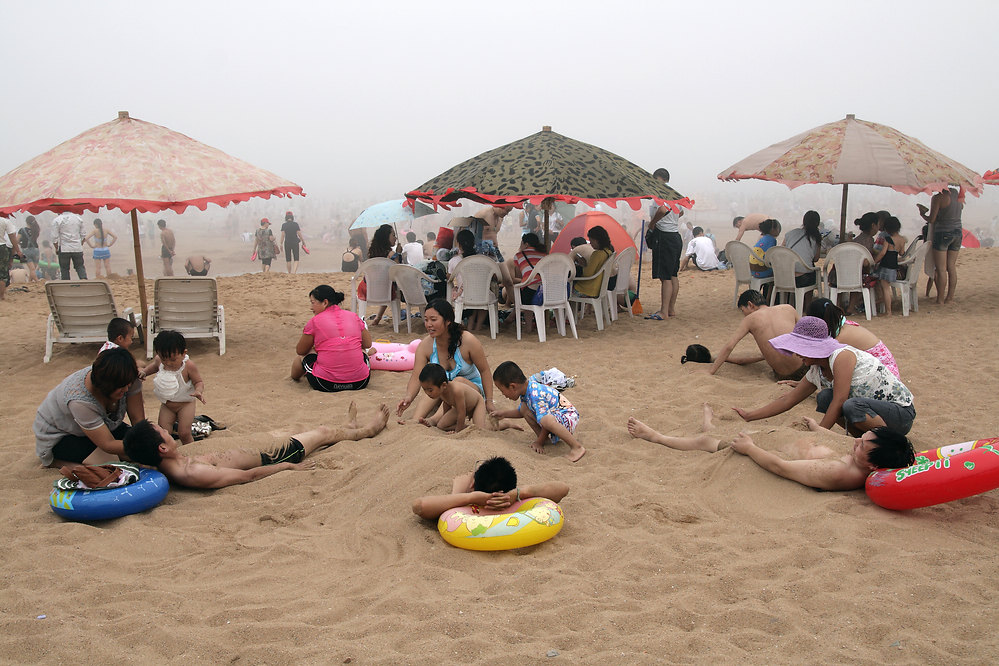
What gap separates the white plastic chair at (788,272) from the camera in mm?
9133

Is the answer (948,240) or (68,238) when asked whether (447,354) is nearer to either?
(948,240)

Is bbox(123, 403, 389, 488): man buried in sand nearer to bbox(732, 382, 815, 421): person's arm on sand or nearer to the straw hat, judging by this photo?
bbox(732, 382, 815, 421): person's arm on sand

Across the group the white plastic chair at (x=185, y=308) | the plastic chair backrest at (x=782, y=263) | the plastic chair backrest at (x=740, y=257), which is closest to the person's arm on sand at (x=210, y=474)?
the white plastic chair at (x=185, y=308)

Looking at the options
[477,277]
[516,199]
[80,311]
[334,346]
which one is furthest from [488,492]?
[80,311]

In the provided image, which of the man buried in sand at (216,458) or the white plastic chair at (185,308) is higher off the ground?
the white plastic chair at (185,308)

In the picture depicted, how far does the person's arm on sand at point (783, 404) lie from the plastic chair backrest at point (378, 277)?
4.72 meters

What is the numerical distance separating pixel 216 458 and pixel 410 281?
4499 mm

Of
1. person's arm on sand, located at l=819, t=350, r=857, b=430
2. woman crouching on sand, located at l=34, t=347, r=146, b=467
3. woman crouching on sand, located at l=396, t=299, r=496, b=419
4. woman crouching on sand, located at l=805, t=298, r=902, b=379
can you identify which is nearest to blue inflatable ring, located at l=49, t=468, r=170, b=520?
woman crouching on sand, located at l=34, t=347, r=146, b=467

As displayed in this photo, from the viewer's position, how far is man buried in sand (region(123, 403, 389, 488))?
13.7ft

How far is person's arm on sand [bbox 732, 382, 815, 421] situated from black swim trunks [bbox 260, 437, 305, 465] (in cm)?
304

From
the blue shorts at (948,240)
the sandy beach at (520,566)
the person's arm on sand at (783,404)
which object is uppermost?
the blue shorts at (948,240)

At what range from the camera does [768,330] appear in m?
6.49

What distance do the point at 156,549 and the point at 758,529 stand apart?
2960 millimetres

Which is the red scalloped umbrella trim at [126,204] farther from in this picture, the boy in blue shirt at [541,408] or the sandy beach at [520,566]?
the boy in blue shirt at [541,408]
